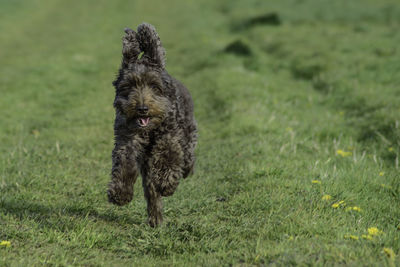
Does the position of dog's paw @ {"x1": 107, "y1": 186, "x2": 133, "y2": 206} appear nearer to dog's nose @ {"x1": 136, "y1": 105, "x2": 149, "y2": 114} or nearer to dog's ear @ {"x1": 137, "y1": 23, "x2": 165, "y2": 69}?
dog's nose @ {"x1": 136, "y1": 105, "x2": 149, "y2": 114}

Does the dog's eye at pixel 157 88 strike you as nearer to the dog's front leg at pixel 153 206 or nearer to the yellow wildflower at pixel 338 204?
the dog's front leg at pixel 153 206

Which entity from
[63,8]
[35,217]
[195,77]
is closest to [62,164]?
[35,217]

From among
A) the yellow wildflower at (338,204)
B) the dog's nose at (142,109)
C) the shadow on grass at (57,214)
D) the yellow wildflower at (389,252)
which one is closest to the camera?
the yellow wildflower at (389,252)

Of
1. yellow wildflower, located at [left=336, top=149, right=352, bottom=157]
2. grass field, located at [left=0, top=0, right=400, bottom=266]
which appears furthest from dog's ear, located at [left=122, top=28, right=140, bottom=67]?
yellow wildflower, located at [left=336, top=149, right=352, bottom=157]

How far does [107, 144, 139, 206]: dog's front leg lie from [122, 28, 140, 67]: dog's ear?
3.14 feet

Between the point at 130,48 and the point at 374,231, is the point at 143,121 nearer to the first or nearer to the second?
the point at 130,48

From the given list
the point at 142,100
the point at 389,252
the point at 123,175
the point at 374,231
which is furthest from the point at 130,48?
the point at 389,252

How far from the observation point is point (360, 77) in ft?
39.6

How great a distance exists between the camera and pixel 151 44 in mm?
4828

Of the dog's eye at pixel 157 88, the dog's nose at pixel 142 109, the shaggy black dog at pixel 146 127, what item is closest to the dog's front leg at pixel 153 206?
the shaggy black dog at pixel 146 127

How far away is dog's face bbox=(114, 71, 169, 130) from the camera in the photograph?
454 centimetres

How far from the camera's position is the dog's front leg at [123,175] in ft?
15.2

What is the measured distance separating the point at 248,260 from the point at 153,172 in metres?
1.51

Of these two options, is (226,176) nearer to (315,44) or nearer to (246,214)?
(246,214)
